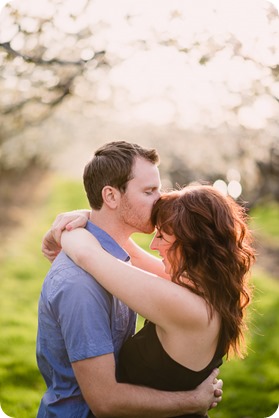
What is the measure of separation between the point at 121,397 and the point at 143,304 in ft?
1.11

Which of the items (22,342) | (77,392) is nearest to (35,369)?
(22,342)

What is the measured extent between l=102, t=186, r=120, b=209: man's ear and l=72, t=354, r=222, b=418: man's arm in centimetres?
57

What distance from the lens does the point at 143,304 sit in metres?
1.88

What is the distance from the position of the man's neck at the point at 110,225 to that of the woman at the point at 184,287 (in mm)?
149

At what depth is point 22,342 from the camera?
4754 millimetres

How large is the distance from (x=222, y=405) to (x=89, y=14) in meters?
2.70

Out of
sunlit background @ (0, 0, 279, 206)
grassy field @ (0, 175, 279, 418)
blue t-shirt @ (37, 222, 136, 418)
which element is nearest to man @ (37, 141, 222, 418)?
blue t-shirt @ (37, 222, 136, 418)

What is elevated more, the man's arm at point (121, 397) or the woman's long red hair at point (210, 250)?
the woman's long red hair at point (210, 250)

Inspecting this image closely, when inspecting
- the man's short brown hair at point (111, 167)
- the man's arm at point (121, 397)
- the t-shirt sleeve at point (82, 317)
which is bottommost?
the man's arm at point (121, 397)

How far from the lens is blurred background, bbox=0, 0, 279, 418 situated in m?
3.49

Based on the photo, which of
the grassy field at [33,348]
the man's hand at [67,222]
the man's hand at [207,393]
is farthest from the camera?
the grassy field at [33,348]

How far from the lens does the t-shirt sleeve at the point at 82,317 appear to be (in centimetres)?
192

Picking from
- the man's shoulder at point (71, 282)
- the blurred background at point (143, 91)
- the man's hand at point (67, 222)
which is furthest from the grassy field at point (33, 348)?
the man's shoulder at point (71, 282)

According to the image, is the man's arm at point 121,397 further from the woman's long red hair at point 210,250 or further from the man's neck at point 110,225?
the man's neck at point 110,225
